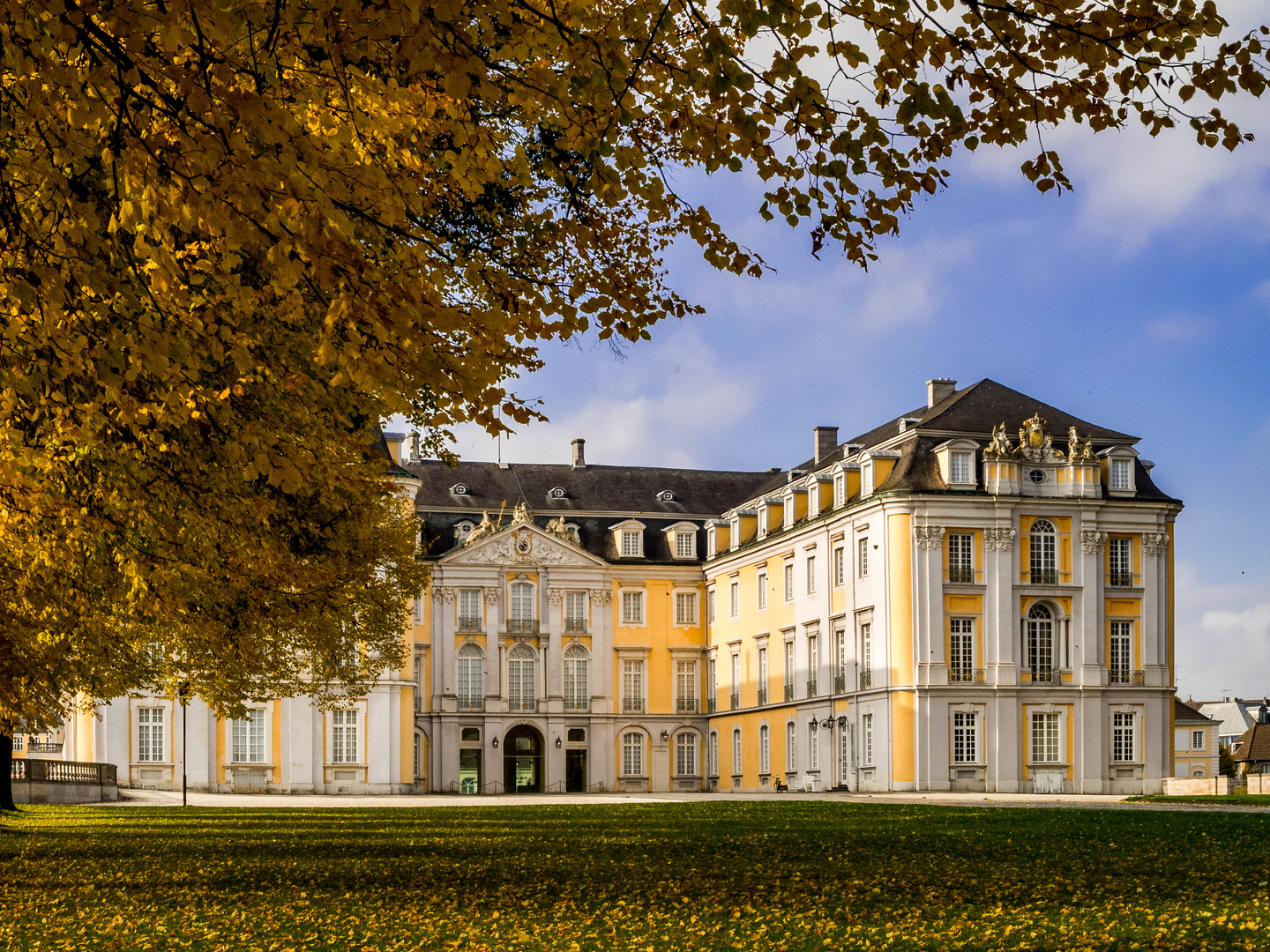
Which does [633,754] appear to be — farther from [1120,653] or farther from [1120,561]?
[1120,561]

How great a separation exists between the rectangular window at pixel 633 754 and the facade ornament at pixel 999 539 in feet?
68.6

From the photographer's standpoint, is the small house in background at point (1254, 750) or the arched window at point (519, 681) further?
the small house in background at point (1254, 750)

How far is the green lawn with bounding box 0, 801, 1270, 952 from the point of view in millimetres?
10766

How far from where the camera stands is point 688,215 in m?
8.57

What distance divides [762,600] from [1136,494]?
16099 mm

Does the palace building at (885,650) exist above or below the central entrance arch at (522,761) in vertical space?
above

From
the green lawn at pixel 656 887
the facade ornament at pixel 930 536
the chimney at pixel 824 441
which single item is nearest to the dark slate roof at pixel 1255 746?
the chimney at pixel 824 441

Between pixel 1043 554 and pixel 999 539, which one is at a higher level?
pixel 999 539

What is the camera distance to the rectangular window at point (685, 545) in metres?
72.0

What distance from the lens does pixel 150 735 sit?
56812mm

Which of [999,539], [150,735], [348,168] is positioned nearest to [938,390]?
[999,539]

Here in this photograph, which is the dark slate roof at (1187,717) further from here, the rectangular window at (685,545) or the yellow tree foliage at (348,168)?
the yellow tree foliage at (348,168)

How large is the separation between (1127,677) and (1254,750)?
193 ft

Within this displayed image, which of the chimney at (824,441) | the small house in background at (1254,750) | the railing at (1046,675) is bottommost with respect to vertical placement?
the small house in background at (1254,750)
